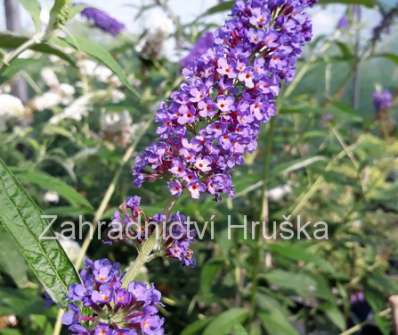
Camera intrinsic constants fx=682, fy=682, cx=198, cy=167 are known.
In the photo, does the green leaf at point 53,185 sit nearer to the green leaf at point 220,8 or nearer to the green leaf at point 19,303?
the green leaf at point 19,303

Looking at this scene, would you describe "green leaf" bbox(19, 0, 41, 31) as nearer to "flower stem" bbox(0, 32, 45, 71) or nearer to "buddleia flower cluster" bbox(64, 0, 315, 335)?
"flower stem" bbox(0, 32, 45, 71)

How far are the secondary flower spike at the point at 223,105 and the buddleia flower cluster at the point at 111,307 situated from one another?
19 centimetres

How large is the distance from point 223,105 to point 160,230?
23 cm

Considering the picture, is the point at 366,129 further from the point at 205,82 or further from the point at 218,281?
the point at 205,82

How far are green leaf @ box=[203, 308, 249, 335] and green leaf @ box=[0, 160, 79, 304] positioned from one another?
3.60ft

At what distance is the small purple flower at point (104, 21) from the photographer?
2.79 m

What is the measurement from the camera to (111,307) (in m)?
0.95

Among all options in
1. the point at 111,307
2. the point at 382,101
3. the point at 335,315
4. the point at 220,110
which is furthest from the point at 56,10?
the point at 382,101

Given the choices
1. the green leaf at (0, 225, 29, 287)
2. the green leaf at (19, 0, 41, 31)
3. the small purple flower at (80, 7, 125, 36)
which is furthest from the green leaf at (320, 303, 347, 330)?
the green leaf at (19, 0, 41, 31)

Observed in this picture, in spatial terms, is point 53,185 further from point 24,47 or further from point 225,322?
point 225,322

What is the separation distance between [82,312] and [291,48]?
0.53 meters

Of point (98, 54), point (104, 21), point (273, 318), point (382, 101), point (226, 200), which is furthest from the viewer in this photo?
point (382, 101)

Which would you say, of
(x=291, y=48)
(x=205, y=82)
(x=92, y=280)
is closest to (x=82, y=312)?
(x=92, y=280)

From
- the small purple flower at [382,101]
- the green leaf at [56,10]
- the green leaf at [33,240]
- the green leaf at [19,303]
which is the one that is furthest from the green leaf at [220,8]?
the small purple flower at [382,101]
